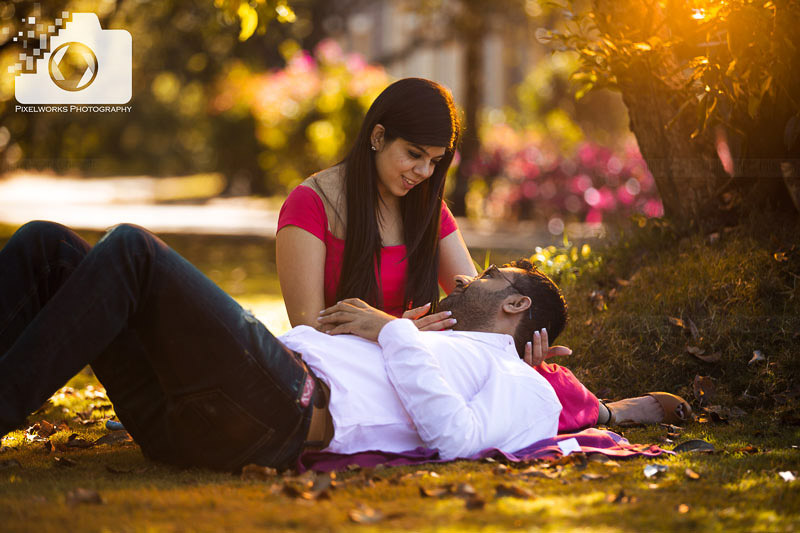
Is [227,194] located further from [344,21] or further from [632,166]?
[632,166]

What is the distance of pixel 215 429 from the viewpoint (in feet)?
10.1

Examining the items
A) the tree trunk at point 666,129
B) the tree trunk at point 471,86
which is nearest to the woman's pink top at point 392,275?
the tree trunk at point 666,129

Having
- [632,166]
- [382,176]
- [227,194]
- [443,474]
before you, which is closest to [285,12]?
[382,176]

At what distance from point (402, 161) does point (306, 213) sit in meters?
0.51

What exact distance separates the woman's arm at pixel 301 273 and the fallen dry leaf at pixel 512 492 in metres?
1.40

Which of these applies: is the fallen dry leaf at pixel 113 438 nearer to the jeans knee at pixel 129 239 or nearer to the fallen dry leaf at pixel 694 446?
the jeans knee at pixel 129 239

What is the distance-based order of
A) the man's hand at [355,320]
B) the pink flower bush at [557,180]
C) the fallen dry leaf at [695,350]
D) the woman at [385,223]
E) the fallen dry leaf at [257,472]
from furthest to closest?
the pink flower bush at [557,180], the fallen dry leaf at [695,350], the woman at [385,223], the man's hand at [355,320], the fallen dry leaf at [257,472]

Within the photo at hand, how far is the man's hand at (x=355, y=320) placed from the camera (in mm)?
3356

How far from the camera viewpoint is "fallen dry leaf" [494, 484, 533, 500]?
285 centimetres

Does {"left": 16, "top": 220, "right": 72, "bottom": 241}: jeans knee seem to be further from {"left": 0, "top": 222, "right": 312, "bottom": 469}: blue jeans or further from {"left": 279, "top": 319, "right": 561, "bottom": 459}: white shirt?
{"left": 279, "top": 319, "right": 561, "bottom": 459}: white shirt

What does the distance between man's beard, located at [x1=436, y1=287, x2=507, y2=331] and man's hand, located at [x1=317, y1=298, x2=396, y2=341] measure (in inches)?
12.7

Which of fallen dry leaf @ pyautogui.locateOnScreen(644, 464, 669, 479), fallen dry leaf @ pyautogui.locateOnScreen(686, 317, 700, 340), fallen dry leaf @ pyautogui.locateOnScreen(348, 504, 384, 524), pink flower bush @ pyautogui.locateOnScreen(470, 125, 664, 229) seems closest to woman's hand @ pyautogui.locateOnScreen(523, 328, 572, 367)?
fallen dry leaf @ pyautogui.locateOnScreen(644, 464, 669, 479)

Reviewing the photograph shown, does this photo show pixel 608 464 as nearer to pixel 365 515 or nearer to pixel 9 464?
pixel 365 515

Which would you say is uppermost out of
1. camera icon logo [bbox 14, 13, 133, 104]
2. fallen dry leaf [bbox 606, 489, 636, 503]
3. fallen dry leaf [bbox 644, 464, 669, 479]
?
camera icon logo [bbox 14, 13, 133, 104]
